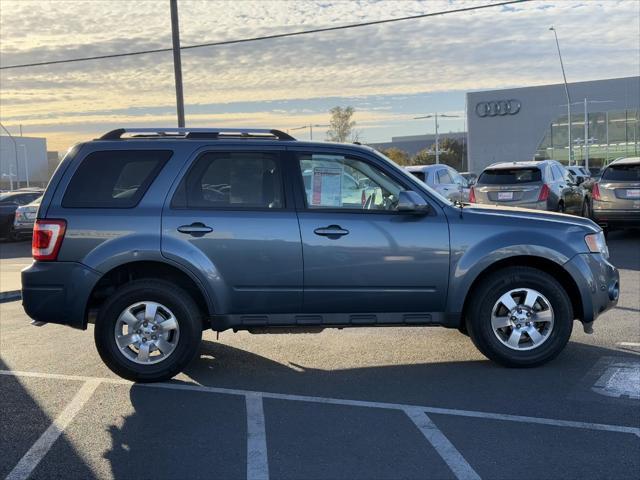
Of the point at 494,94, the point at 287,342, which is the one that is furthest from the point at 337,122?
the point at 287,342

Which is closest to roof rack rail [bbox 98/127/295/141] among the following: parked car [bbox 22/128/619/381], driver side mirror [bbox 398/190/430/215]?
parked car [bbox 22/128/619/381]

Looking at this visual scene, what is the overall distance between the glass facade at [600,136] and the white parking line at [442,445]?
54.6m

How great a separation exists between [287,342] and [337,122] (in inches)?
1930

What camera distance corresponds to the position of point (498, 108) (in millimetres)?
60000

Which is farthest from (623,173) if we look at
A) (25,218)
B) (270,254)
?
(25,218)

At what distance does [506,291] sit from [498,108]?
5746cm

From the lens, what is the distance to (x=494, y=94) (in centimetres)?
6066

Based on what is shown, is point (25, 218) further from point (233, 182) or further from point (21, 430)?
point (21, 430)

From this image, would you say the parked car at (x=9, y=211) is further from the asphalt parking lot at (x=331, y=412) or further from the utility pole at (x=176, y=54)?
the asphalt parking lot at (x=331, y=412)

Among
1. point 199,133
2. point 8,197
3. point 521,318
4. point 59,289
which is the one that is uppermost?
point 199,133

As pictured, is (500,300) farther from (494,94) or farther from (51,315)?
(494,94)

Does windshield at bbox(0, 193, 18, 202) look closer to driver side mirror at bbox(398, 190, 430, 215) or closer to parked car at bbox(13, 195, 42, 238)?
parked car at bbox(13, 195, 42, 238)

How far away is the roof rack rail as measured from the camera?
19.1 feet

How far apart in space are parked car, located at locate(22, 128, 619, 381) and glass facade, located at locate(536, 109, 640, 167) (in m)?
53.2
